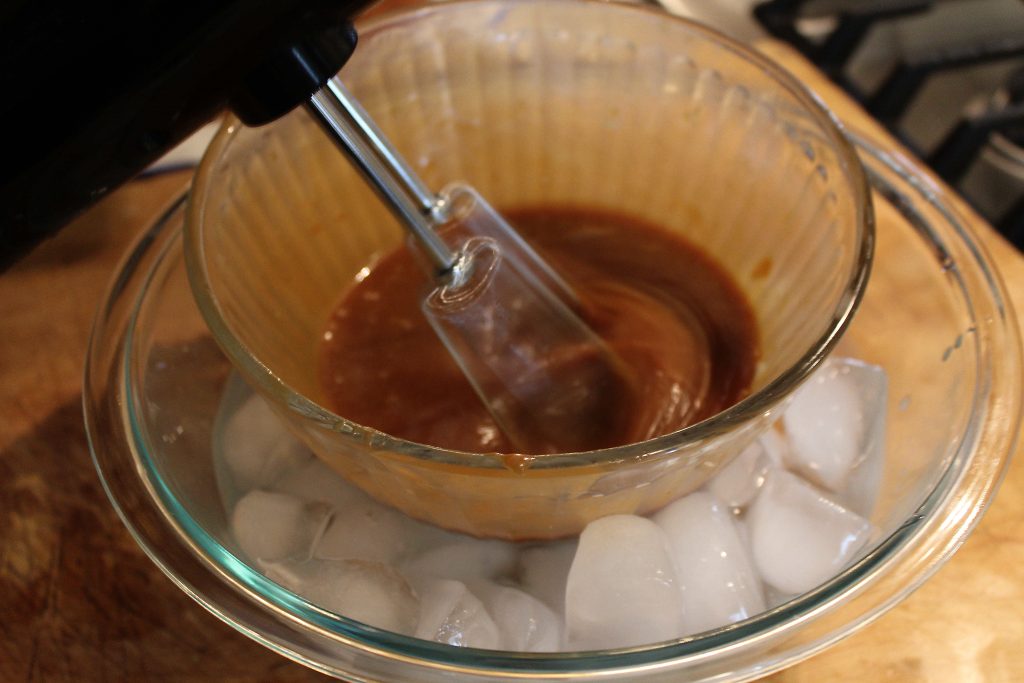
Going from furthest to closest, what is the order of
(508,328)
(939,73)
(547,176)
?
(939,73) < (547,176) < (508,328)

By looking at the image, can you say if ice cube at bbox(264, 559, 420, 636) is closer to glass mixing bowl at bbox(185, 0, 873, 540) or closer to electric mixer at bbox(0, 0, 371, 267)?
glass mixing bowl at bbox(185, 0, 873, 540)

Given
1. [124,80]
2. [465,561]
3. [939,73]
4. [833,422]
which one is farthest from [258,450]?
[939,73]

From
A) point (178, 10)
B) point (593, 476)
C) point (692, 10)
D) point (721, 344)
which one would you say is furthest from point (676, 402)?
point (692, 10)

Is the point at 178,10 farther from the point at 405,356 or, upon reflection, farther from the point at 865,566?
the point at 865,566

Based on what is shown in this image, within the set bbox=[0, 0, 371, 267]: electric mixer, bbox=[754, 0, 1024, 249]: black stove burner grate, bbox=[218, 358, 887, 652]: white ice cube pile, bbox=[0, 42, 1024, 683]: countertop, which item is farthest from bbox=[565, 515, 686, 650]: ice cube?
bbox=[754, 0, 1024, 249]: black stove burner grate

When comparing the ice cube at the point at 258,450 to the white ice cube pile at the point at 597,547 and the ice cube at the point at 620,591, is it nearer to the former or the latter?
the white ice cube pile at the point at 597,547

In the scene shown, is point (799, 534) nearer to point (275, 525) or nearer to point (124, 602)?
point (275, 525)
